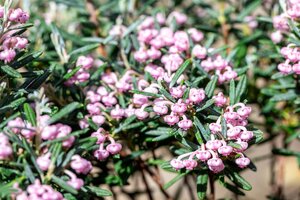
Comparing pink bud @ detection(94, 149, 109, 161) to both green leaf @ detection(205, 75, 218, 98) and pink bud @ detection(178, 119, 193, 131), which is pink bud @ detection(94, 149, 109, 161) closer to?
pink bud @ detection(178, 119, 193, 131)

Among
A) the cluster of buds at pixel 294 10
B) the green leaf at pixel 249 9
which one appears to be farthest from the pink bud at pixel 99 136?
the green leaf at pixel 249 9

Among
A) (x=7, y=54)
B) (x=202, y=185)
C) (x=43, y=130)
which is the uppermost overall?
(x=7, y=54)

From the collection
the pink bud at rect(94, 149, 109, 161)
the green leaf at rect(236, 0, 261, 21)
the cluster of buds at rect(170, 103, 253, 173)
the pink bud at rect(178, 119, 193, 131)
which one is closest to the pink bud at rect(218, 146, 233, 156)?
the cluster of buds at rect(170, 103, 253, 173)

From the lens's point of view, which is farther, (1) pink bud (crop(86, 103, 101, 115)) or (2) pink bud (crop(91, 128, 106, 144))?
(1) pink bud (crop(86, 103, 101, 115))

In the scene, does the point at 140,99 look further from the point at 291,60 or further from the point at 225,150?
the point at 291,60

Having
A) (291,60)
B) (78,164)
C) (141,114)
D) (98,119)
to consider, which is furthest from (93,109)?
(291,60)

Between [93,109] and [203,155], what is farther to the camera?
[93,109]

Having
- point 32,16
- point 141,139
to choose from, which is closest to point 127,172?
point 141,139
